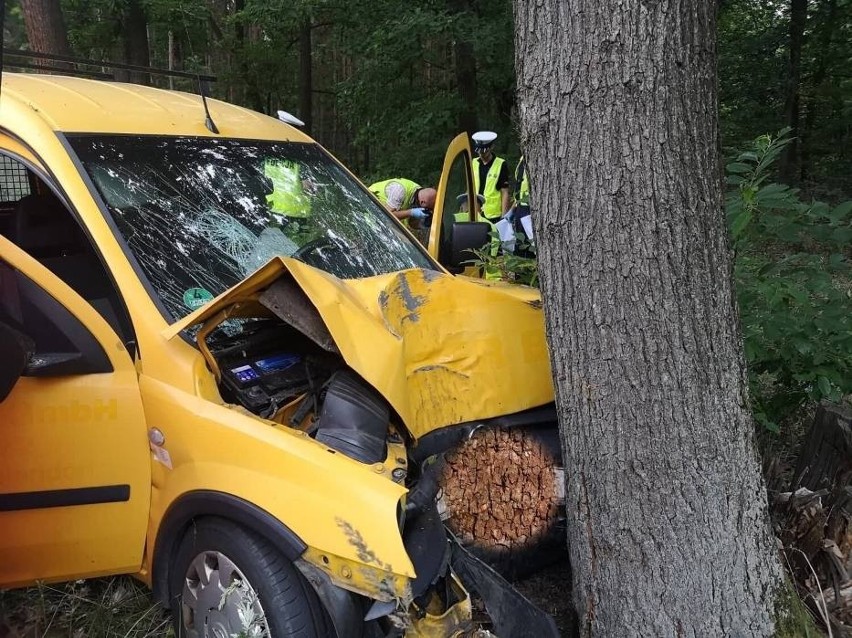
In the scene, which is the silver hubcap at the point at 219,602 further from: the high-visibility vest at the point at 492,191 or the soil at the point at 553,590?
the high-visibility vest at the point at 492,191

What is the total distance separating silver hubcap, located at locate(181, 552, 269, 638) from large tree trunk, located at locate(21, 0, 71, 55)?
7592mm

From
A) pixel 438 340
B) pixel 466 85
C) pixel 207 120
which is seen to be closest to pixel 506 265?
pixel 438 340

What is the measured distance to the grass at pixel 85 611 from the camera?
2.41 meters

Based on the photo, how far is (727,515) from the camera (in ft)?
6.57

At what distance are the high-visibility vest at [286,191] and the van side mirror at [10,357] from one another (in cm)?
114

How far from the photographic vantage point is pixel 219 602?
6.76 ft

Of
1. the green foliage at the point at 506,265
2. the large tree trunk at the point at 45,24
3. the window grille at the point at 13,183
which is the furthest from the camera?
the large tree trunk at the point at 45,24

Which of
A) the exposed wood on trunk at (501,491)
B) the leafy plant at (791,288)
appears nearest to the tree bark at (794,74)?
the leafy plant at (791,288)

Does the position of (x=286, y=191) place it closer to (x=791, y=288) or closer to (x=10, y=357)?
(x=10, y=357)

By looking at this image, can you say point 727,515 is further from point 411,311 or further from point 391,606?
point 411,311

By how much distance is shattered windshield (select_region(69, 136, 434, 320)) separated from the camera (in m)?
2.49

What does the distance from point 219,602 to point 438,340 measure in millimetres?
1123

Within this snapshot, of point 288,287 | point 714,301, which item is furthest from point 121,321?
point 714,301

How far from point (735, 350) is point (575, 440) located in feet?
1.77
